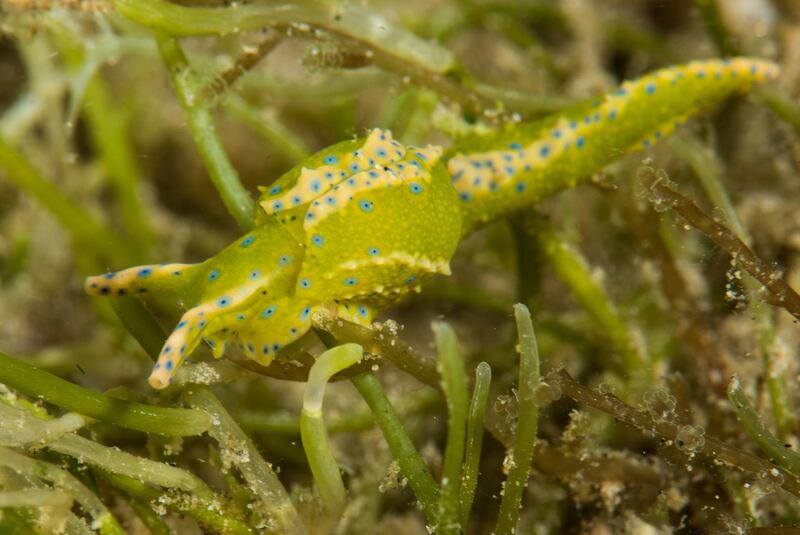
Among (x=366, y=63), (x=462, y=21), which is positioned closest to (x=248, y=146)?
(x=462, y=21)

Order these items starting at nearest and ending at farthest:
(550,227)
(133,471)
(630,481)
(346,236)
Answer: (133,471), (346,236), (630,481), (550,227)

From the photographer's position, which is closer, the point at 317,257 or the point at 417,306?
the point at 317,257

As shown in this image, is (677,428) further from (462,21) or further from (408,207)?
(462,21)

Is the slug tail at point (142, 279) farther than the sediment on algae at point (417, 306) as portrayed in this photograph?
Yes

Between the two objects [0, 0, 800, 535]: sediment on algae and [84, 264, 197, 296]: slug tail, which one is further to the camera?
[84, 264, 197, 296]: slug tail

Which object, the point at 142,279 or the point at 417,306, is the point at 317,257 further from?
the point at 417,306

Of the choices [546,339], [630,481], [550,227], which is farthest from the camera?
[546,339]

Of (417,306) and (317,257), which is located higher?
(317,257)

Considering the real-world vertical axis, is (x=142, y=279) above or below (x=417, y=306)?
above

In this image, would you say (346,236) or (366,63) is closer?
(346,236)

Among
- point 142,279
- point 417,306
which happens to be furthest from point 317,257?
point 417,306

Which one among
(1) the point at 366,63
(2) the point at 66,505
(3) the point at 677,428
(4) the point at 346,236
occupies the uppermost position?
(1) the point at 366,63
